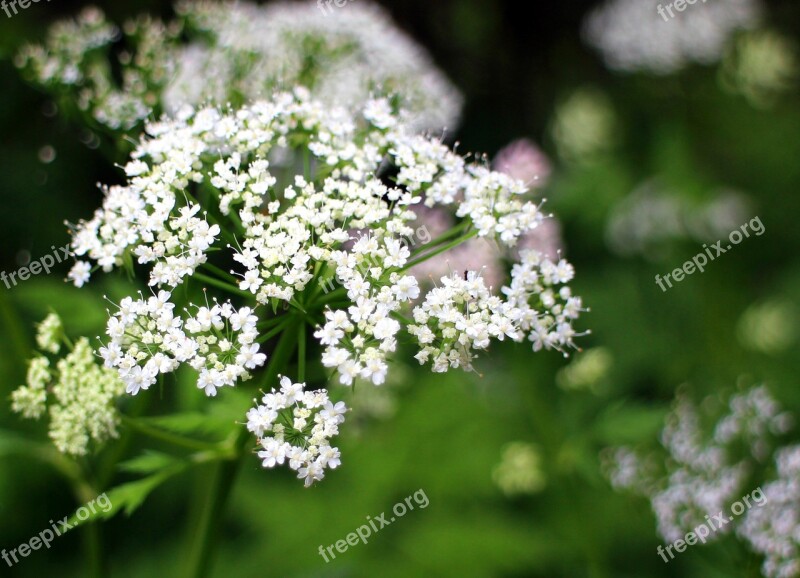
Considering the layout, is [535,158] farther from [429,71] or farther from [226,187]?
[226,187]

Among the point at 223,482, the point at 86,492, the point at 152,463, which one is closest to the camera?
the point at 152,463

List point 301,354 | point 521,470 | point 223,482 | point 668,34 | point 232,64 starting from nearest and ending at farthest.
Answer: point 301,354 → point 223,482 → point 232,64 → point 521,470 → point 668,34

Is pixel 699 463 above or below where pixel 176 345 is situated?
below

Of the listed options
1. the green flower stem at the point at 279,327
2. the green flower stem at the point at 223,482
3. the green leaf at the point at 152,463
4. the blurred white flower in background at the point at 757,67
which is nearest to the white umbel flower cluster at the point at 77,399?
the green leaf at the point at 152,463

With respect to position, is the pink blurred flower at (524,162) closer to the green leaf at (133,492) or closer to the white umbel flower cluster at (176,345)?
the white umbel flower cluster at (176,345)

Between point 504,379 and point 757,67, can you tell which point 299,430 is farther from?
point 757,67

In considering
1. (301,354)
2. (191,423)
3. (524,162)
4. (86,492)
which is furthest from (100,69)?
(524,162)
